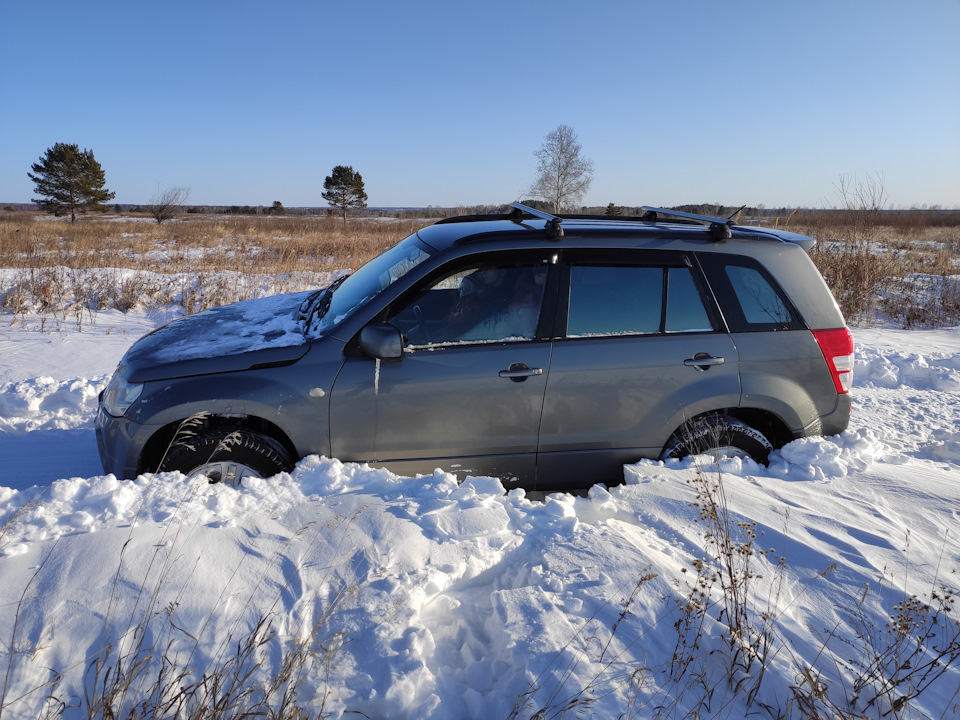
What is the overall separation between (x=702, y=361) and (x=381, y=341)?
1843mm

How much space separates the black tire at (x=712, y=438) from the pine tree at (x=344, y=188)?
63.9 metres

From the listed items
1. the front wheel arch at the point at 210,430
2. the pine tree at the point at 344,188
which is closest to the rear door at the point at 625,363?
the front wheel arch at the point at 210,430

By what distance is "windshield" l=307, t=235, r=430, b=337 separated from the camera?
3.42 meters

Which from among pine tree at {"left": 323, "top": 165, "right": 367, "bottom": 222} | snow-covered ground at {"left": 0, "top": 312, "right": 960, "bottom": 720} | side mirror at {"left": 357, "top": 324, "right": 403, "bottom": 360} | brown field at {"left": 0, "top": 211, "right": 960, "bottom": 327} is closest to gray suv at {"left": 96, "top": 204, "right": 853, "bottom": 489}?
side mirror at {"left": 357, "top": 324, "right": 403, "bottom": 360}

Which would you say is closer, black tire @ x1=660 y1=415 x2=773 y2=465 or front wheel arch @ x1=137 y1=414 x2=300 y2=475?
front wheel arch @ x1=137 y1=414 x2=300 y2=475

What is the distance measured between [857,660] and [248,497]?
2675 mm

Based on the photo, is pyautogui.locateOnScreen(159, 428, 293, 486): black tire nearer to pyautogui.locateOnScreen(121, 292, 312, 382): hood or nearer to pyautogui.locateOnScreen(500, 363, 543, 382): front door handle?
pyautogui.locateOnScreen(121, 292, 312, 382): hood

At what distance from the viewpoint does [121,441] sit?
10.4 feet

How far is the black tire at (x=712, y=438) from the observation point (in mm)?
3561

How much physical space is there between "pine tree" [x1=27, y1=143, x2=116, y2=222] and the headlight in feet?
215

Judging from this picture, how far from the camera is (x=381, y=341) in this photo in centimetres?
309

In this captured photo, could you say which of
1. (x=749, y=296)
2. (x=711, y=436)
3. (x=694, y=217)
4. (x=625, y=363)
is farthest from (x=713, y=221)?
(x=711, y=436)

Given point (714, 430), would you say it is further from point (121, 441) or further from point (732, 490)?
point (121, 441)

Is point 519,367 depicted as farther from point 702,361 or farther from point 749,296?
point 749,296
